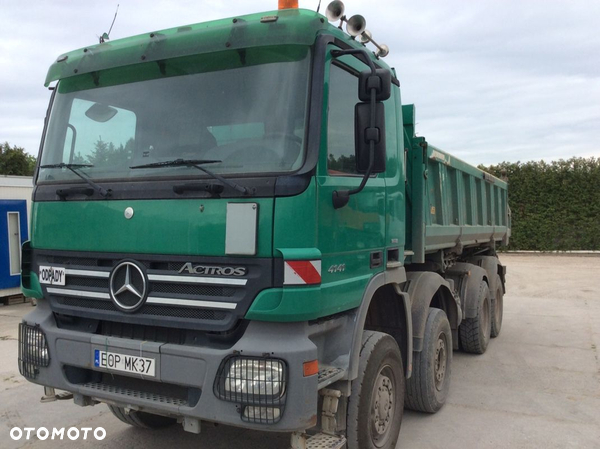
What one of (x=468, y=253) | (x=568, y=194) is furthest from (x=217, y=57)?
(x=568, y=194)

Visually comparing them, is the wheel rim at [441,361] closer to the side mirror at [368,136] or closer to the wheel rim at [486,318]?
the wheel rim at [486,318]

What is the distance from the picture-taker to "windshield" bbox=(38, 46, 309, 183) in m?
2.91

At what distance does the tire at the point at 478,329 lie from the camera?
6590 mm

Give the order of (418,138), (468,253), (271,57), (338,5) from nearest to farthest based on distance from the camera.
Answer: (271,57) → (338,5) → (418,138) → (468,253)

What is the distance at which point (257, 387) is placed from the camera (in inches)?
107

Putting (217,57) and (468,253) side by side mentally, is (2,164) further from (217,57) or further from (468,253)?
(217,57)

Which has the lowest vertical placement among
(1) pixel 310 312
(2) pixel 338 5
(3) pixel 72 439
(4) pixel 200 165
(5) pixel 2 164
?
(3) pixel 72 439

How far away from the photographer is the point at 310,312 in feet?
9.23

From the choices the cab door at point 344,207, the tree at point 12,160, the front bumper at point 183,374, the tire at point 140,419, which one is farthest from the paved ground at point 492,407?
the tree at point 12,160

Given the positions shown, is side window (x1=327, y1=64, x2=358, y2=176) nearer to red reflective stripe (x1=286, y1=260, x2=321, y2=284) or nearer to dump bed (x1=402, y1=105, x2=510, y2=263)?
red reflective stripe (x1=286, y1=260, x2=321, y2=284)

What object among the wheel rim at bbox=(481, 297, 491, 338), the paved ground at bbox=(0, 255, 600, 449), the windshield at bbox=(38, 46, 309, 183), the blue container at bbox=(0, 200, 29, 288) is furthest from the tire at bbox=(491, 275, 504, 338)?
the blue container at bbox=(0, 200, 29, 288)

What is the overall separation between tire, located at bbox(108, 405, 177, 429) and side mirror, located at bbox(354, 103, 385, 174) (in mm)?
2597

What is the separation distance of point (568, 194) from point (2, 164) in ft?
81.2

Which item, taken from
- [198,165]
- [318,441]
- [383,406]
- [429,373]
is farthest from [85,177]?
[429,373]
